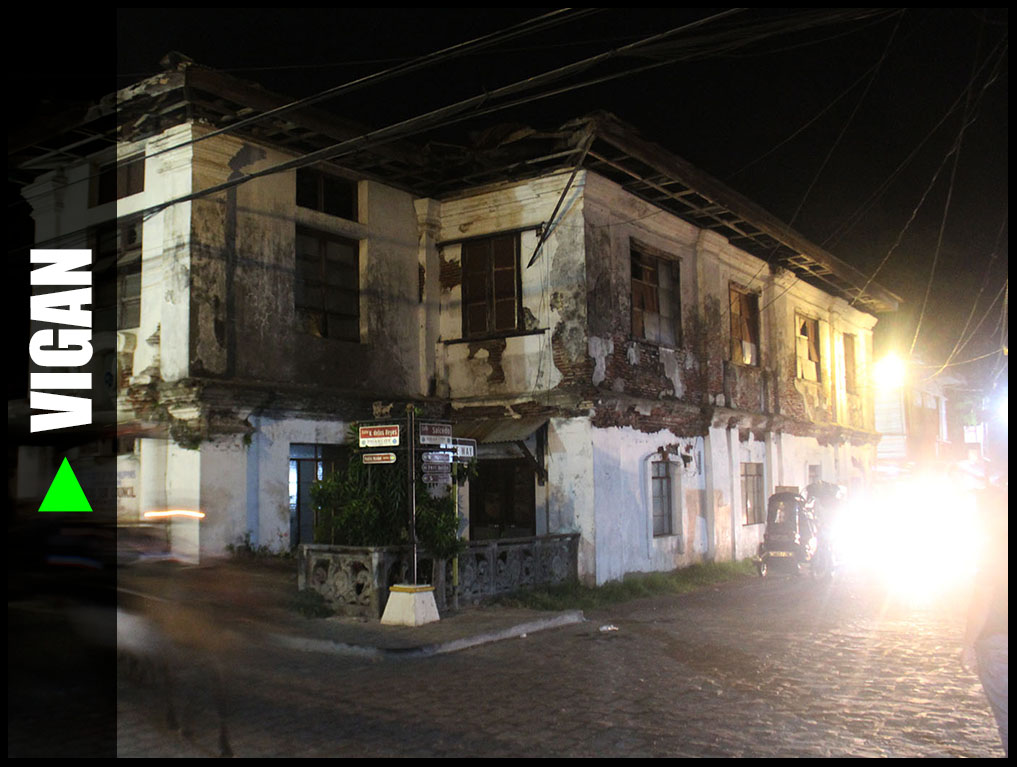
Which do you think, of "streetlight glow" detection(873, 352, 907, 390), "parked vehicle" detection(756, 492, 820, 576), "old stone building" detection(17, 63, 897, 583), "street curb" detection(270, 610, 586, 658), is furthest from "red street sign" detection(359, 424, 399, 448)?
"streetlight glow" detection(873, 352, 907, 390)

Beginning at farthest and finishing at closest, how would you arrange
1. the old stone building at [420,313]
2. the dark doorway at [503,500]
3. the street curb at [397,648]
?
1. the dark doorway at [503,500]
2. the old stone building at [420,313]
3. the street curb at [397,648]

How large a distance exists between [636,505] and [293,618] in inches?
288

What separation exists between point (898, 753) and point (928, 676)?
3014 millimetres

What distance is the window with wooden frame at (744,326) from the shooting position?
2059cm

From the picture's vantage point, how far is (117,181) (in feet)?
48.6

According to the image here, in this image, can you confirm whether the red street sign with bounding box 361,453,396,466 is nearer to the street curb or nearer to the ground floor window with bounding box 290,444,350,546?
the street curb

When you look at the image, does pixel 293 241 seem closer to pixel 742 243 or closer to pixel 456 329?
pixel 456 329

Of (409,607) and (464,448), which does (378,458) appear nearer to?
(464,448)

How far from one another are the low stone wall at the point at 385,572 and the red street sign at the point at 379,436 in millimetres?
1304

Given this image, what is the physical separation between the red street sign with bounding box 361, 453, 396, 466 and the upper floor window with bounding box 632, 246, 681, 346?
693 centimetres

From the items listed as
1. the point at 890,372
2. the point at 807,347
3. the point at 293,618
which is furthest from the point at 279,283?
the point at 890,372

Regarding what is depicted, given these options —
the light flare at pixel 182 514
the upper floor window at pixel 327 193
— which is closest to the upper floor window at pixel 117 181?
the upper floor window at pixel 327 193

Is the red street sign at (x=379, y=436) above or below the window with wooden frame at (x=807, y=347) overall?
below

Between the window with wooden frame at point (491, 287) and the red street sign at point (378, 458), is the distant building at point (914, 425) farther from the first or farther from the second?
the red street sign at point (378, 458)
